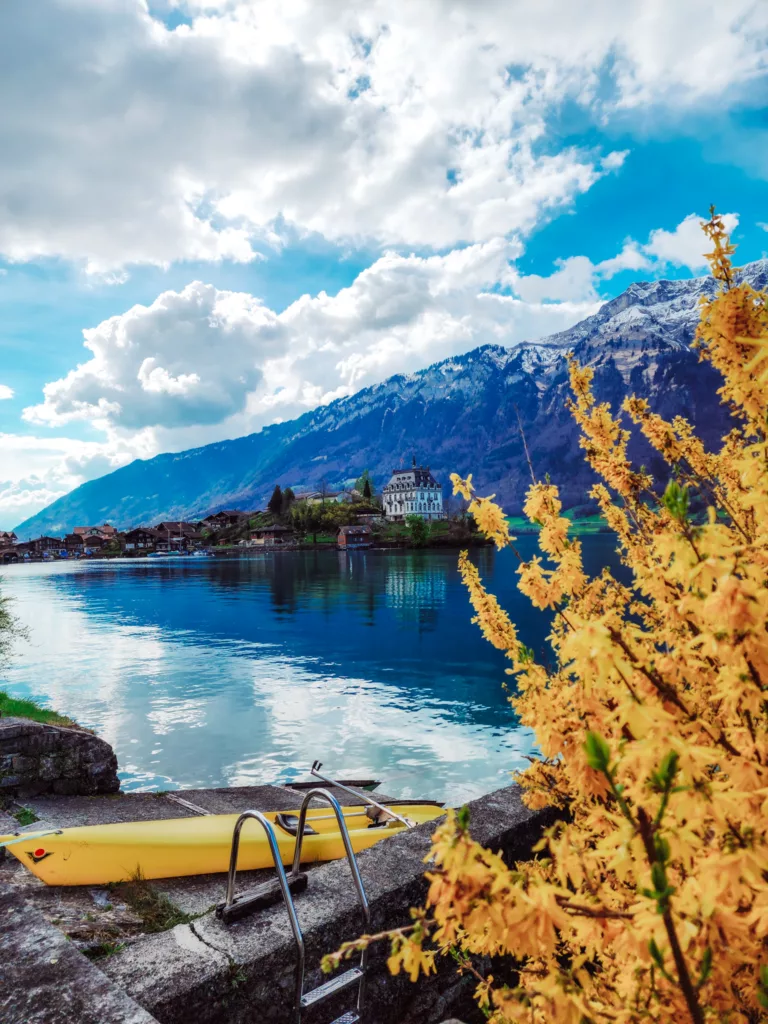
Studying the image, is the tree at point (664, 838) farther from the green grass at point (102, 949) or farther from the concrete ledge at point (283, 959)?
the green grass at point (102, 949)

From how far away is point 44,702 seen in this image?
847 inches

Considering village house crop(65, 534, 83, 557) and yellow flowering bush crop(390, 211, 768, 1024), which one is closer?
A: yellow flowering bush crop(390, 211, 768, 1024)

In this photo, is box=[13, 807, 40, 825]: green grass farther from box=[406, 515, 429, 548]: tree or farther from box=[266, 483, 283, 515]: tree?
box=[266, 483, 283, 515]: tree

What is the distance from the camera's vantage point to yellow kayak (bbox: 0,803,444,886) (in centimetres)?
578

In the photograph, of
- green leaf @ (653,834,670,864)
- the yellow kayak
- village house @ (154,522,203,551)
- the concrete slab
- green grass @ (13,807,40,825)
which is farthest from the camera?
village house @ (154,522,203,551)

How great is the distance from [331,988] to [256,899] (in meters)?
0.65

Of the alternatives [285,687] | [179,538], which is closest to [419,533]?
[179,538]

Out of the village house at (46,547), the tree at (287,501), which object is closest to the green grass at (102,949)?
the tree at (287,501)

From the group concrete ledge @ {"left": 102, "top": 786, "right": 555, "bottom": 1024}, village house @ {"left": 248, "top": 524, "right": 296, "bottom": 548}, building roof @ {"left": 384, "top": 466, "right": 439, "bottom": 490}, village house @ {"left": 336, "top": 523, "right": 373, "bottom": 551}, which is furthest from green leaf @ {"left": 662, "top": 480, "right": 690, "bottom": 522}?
building roof @ {"left": 384, "top": 466, "right": 439, "bottom": 490}

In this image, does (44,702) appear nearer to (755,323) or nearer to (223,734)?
(223,734)

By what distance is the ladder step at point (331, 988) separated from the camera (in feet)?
10.2

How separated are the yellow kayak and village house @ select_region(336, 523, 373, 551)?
128m

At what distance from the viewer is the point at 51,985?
2.75 metres

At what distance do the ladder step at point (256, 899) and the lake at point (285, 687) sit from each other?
11.3 meters
